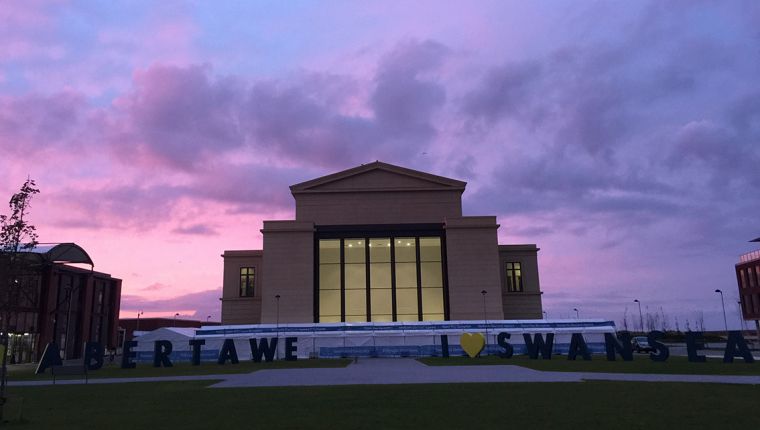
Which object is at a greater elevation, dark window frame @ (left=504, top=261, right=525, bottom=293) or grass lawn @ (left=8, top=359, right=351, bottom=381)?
dark window frame @ (left=504, top=261, right=525, bottom=293)

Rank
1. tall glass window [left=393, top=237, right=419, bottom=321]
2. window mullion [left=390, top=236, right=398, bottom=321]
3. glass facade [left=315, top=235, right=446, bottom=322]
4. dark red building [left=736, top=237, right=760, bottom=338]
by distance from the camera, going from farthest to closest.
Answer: dark red building [left=736, top=237, right=760, bottom=338]
tall glass window [left=393, top=237, right=419, bottom=321]
glass facade [left=315, top=235, right=446, bottom=322]
window mullion [left=390, top=236, right=398, bottom=321]

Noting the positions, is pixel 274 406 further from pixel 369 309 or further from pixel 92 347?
pixel 369 309

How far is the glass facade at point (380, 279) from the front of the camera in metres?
71.5

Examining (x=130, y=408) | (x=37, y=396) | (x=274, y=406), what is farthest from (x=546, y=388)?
(x=37, y=396)

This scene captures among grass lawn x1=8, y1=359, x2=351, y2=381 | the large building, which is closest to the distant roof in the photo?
the large building

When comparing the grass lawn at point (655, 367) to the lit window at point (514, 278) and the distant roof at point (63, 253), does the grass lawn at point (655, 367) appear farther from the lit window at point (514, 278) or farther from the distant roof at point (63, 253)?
the distant roof at point (63, 253)

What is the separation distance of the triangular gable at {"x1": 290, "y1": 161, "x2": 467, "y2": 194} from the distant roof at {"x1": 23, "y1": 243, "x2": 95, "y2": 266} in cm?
2898

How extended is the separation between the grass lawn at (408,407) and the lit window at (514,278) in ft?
176

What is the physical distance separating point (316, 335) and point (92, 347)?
20990 millimetres

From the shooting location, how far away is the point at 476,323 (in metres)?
56.3

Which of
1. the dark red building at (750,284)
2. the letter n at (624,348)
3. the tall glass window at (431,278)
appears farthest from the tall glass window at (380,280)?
the dark red building at (750,284)

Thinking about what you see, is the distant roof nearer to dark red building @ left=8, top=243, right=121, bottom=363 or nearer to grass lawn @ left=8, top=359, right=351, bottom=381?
dark red building @ left=8, top=243, right=121, bottom=363

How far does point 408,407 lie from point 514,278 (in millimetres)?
62618

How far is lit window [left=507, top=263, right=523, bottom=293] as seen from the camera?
7562 centimetres
